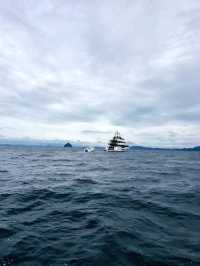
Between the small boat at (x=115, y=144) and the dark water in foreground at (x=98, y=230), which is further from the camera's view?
the small boat at (x=115, y=144)

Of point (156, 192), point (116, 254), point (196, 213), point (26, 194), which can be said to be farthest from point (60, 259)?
point (156, 192)

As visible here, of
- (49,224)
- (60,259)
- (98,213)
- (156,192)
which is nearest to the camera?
(60,259)

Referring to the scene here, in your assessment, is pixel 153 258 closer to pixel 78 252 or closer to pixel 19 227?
pixel 78 252

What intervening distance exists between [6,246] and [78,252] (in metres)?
2.42

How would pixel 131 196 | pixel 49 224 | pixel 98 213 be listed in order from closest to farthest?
pixel 49 224
pixel 98 213
pixel 131 196

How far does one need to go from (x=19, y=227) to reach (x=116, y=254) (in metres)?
4.18

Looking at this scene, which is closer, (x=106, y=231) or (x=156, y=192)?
(x=106, y=231)

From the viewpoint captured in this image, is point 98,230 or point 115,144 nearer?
point 98,230

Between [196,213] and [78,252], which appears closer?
[78,252]

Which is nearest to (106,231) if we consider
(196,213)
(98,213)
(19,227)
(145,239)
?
(145,239)

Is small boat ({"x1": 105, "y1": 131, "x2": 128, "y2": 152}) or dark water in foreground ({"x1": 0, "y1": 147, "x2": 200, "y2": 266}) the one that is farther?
small boat ({"x1": 105, "y1": 131, "x2": 128, "y2": 152})

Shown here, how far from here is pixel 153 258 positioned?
219 inches

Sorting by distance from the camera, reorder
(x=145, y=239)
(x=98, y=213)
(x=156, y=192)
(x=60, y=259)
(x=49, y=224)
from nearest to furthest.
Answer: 1. (x=60, y=259)
2. (x=145, y=239)
3. (x=49, y=224)
4. (x=98, y=213)
5. (x=156, y=192)

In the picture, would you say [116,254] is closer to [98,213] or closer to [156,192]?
[98,213]
